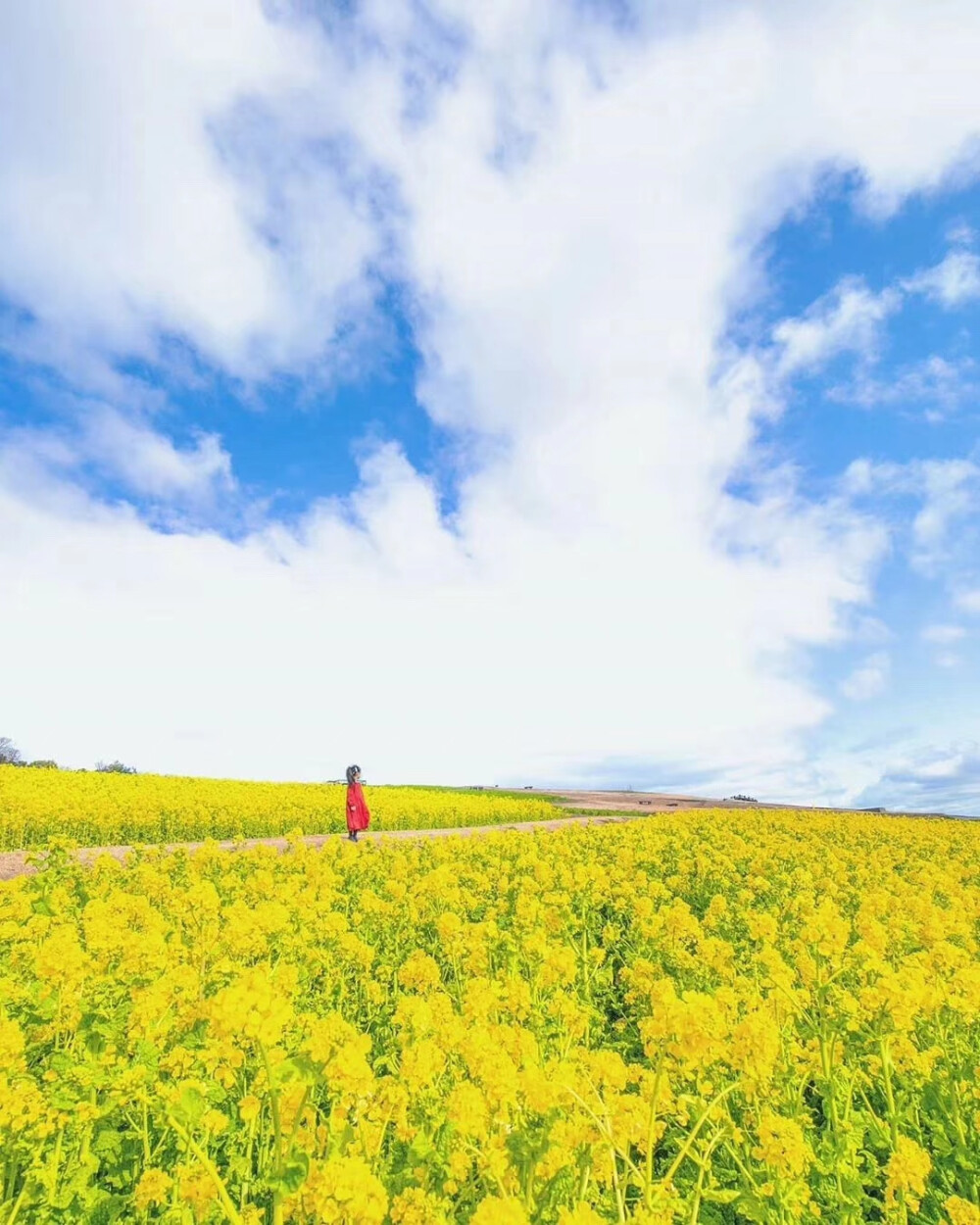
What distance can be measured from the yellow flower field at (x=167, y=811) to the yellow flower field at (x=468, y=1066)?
32.9ft

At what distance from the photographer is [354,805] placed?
810 inches

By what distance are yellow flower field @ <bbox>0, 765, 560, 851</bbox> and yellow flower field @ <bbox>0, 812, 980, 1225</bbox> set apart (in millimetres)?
10013

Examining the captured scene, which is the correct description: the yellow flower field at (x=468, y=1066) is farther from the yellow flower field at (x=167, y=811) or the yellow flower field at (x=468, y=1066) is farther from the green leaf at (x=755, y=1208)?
the yellow flower field at (x=167, y=811)

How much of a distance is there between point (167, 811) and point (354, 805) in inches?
283

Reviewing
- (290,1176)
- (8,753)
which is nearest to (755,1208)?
(290,1176)

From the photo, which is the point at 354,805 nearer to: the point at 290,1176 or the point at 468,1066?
the point at 468,1066

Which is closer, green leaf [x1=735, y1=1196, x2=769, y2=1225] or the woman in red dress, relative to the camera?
green leaf [x1=735, y1=1196, x2=769, y2=1225]

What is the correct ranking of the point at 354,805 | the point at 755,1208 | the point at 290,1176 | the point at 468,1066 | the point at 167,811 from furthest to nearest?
1. the point at 167,811
2. the point at 354,805
3. the point at 468,1066
4. the point at 755,1208
5. the point at 290,1176

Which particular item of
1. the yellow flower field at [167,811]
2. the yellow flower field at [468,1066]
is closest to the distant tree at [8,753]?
the yellow flower field at [167,811]

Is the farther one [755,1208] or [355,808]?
[355,808]

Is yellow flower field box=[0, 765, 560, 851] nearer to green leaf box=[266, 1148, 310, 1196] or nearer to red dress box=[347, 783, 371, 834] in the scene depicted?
red dress box=[347, 783, 371, 834]

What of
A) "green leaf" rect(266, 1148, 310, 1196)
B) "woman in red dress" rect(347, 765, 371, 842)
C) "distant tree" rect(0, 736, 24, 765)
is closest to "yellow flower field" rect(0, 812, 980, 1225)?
"green leaf" rect(266, 1148, 310, 1196)

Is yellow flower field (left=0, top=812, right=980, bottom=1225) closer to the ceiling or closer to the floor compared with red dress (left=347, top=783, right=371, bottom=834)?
closer to the floor

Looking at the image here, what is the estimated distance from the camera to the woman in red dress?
2023cm
